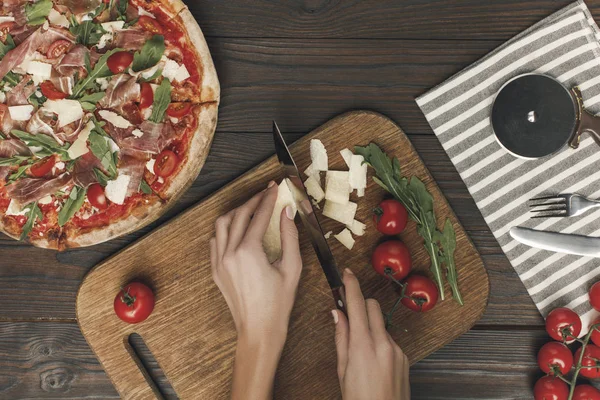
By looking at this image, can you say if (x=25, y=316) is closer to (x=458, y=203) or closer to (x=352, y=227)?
(x=352, y=227)

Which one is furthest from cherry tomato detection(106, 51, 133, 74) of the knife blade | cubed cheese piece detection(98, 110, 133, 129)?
the knife blade

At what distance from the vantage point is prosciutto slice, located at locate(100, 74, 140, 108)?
128 cm

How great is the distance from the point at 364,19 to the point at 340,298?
766mm

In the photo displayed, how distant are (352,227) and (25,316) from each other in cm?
100

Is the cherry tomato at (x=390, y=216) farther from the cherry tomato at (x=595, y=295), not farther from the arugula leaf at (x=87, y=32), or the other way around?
the arugula leaf at (x=87, y=32)

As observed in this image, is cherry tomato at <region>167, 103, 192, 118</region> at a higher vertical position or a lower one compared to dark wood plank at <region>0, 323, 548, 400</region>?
higher

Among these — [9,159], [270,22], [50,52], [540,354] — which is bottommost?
[9,159]

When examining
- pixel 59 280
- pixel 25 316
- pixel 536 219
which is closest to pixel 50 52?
pixel 59 280

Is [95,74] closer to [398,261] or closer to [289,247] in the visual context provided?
[289,247]

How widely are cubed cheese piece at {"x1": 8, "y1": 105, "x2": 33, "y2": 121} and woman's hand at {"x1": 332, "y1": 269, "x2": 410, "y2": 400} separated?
3.09 feet

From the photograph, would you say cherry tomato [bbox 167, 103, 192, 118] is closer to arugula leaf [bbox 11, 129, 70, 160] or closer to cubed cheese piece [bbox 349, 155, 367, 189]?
arugula leaf [bbox 11, 129, 70, 160]

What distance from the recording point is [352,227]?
1.38 metres

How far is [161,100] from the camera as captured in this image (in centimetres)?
130

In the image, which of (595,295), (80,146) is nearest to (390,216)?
(595,295)
